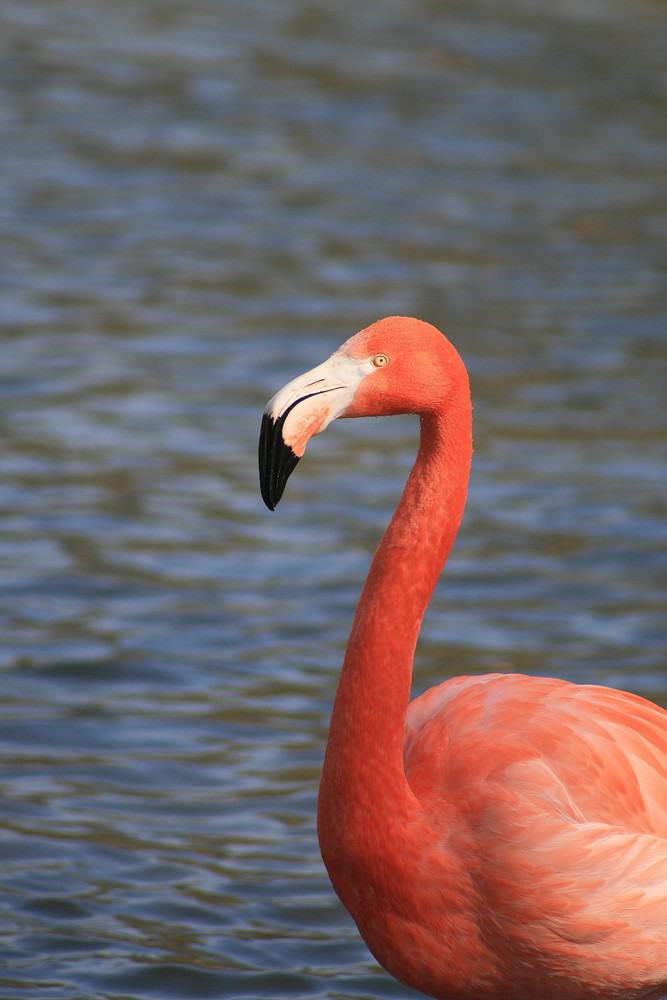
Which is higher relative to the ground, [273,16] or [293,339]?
[273,16]

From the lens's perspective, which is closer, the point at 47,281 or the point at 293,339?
the point at 293,339

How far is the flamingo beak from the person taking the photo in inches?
147

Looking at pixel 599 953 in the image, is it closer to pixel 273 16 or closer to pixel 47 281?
pixel 47 281

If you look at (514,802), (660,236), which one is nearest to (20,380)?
(660,236)

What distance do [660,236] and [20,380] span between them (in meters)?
4.81

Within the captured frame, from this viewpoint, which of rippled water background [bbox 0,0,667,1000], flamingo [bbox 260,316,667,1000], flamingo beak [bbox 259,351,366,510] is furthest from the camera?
rippled water background [bbox 0,0,667,1000]

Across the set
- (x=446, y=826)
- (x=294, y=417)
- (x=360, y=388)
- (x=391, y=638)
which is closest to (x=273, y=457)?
(x=294, y=417)

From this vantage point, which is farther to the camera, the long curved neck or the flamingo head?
the long curved neck

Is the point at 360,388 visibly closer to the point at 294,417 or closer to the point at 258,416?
the point at 294,417

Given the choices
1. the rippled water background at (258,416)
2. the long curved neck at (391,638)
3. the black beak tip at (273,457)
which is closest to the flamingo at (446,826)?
the long curved neck at (391,638)

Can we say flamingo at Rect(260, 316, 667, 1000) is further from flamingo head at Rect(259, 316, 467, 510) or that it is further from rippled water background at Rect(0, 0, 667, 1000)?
rippled water background at Rect(0, 0, 667, 1000)

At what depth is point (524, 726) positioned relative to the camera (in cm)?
433

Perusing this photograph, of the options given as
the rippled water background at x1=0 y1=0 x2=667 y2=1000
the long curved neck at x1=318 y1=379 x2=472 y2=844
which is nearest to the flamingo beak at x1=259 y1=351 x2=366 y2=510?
the long curved neck at x1=318 y1=379 x2=472 y2=844

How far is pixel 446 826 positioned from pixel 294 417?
1.10 m
